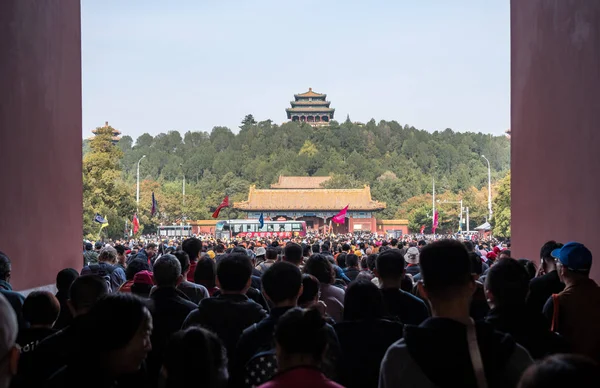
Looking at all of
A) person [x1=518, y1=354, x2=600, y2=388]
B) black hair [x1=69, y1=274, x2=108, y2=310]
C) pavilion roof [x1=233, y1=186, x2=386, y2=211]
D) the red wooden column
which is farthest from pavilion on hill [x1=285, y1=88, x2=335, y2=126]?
person [x1=518, y1=354, x2=600, y2=388]

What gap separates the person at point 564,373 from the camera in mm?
1863

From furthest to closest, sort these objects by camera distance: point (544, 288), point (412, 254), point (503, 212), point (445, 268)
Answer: point (503, 212) → point (412, 254) → point (544, 288) → point (445, 268)

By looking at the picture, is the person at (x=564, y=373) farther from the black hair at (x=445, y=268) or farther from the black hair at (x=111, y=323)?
the black hair at (x=111, y=323)

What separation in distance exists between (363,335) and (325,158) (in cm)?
10570

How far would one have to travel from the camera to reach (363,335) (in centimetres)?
414

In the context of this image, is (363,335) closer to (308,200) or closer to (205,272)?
(205,272)

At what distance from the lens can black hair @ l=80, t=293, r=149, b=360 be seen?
2842 millimetres

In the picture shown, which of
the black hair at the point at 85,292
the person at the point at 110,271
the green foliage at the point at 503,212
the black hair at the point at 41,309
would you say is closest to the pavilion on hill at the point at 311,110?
the green foliage at the point at 503,212

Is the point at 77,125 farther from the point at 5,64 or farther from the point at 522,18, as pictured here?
the point at 522,18

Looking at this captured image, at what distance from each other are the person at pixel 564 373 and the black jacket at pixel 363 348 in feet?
7.12

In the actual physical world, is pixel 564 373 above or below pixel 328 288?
above

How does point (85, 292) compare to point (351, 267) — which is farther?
point (351, 267)

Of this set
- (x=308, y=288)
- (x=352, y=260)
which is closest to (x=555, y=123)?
(x=352, y=260)

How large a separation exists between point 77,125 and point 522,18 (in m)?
7.85
